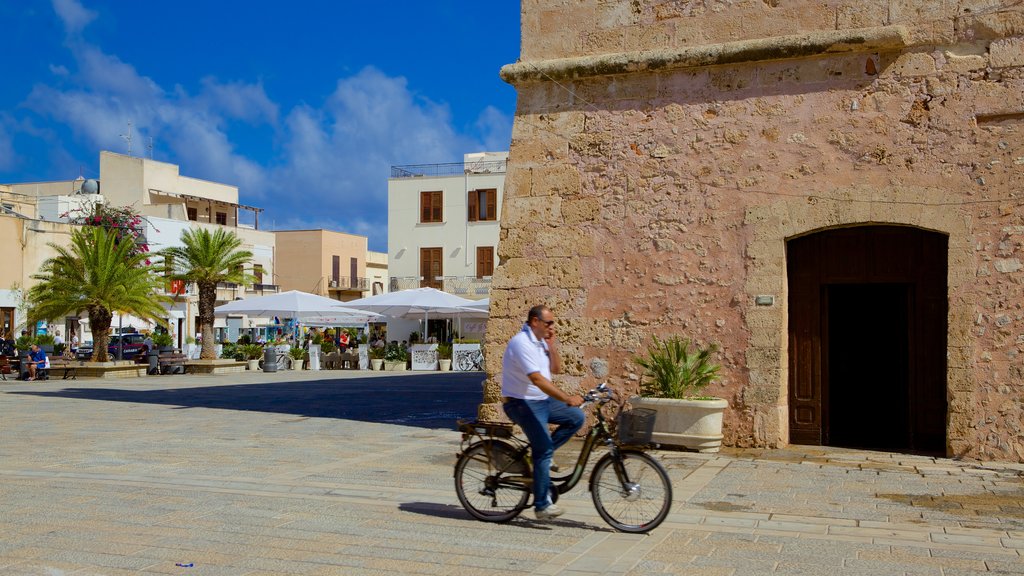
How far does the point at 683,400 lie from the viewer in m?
9.99

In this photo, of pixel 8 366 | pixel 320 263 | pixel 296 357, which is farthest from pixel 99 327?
pixel 320 263

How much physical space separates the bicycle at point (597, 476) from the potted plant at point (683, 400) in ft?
11.8

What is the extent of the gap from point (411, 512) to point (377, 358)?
2380 cm

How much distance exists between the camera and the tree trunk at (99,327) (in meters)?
25.4

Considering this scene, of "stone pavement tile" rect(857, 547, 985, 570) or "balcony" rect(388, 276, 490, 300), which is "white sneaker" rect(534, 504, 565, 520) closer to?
"stone pavement tile" rect(857, 547, 985, 570)

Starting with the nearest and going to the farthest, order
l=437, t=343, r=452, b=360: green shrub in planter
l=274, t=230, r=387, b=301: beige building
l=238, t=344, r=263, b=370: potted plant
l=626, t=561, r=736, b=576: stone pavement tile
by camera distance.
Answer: l=626, t=561, r=736, b=576: stone pavement tile
l=437, t=343, r=452, b=360: green shrub in planter
l=238, t=344, r=263, b=370: potted plant
l=274, t=230, r=387, b=301: beige building

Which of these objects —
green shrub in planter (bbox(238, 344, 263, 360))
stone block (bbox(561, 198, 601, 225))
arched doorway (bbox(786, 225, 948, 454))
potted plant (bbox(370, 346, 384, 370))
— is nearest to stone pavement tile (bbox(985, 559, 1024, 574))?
arched doorway (bbox(786, 225, 948, 454))

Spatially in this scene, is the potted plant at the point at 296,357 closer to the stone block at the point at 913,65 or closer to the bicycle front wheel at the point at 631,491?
the stone block at the point at 913,65

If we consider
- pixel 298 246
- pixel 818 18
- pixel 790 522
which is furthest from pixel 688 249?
pixel 298 246

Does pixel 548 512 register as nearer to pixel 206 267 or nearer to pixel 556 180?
pixel 556 180

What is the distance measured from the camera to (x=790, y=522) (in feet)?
21.6

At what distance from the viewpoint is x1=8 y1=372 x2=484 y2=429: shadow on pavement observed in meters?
14.2

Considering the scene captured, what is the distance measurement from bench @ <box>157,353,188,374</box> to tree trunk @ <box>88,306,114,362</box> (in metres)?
1.81

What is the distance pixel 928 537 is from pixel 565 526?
2263 millimetres
